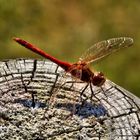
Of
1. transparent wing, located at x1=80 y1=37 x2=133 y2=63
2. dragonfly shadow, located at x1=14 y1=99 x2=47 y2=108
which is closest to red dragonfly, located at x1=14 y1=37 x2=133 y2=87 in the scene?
transparent wing, located at x1=80 y1=37 x2=133 y2=63

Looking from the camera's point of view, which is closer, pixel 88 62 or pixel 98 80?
pixel 98 80

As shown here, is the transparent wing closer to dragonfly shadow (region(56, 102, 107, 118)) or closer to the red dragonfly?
the red dragonfly

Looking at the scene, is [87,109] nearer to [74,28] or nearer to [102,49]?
[102,49]

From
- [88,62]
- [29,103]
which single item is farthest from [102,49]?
[29,103]

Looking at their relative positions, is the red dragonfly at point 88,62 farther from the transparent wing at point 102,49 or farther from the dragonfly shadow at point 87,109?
the dragonfly shadow at point 87,109

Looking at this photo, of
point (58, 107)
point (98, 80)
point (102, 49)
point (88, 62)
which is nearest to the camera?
point (58, 107)

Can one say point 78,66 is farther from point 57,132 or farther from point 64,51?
point 64,51

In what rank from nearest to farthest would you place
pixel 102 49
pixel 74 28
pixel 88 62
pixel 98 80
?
pixel 98 80
pixel 88 62
pixel 102 49
pixel 74 28
